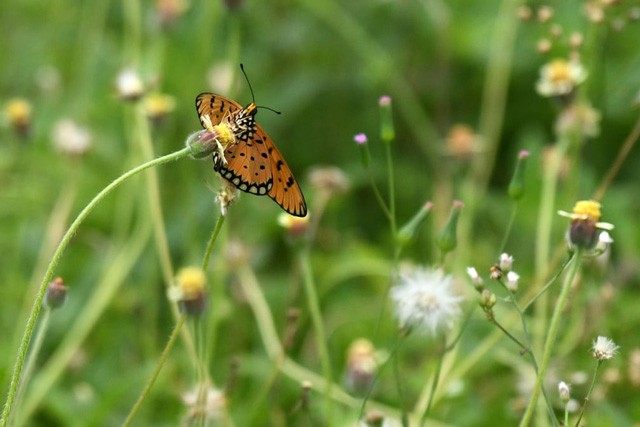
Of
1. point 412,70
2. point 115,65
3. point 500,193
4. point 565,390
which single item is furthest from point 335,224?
point 565,390

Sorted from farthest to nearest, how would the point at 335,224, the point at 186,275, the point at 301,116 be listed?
the point at 301,116, the point at 335,224, the point at 186,275

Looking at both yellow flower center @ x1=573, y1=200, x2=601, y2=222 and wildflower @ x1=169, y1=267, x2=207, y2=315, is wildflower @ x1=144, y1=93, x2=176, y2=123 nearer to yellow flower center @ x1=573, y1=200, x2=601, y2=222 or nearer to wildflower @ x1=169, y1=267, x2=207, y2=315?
wildflower @ x1=169, y1=267, x2=207, y2=315

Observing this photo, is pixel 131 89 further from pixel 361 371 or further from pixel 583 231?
pixel 583 231

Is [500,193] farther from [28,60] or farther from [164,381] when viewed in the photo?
[28,60]

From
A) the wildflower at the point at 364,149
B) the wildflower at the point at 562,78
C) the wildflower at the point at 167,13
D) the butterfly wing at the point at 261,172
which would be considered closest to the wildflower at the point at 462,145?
the wildflower at the point at 562,78

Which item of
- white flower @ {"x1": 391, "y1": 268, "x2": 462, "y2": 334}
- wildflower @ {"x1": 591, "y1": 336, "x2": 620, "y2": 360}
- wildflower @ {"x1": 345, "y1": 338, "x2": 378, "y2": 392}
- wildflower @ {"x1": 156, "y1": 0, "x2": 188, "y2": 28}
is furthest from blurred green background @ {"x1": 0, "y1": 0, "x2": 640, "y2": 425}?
wildflower @ {"x1": 591, "y1": 336, "x2": 620, "y2": 360}
